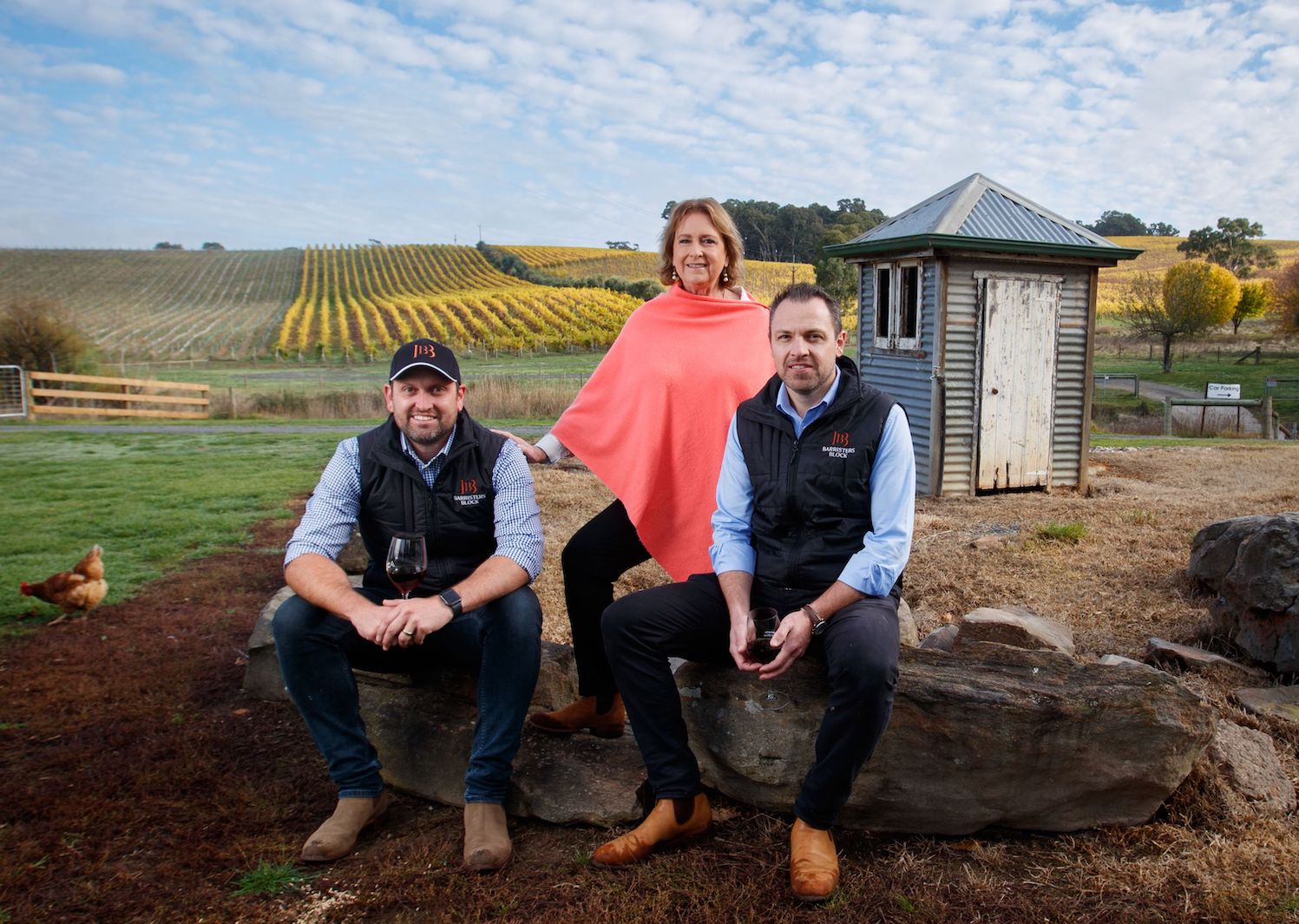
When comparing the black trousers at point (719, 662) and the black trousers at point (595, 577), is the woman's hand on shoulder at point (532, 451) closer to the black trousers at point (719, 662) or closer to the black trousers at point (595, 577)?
the black trousers at point (595, 577)

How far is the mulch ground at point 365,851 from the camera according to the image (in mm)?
2631

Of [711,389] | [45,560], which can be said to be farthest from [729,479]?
[45,560]

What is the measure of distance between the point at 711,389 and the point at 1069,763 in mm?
1821

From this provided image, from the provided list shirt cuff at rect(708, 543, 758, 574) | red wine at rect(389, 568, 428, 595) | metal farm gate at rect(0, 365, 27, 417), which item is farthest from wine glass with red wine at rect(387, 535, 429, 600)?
metal farm gate at rect(0, 365, 27, 417)

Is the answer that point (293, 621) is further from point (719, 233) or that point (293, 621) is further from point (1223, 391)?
point (1223, 391)

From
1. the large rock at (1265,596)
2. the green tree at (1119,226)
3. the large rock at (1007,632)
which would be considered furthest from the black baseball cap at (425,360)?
the green tree at (1119,226)

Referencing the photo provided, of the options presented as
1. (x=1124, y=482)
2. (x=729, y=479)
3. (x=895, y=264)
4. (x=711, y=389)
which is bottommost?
(x=1124, y=482)

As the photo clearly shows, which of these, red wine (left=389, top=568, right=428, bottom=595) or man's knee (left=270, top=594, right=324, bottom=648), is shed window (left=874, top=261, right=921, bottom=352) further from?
man's knee (left=270, top=594, right=324, bottom=648)

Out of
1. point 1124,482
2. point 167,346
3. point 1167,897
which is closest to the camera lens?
point 1167,897

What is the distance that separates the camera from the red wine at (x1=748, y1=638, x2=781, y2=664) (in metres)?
2.82

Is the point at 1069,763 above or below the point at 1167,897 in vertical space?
above

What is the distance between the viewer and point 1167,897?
8.61 feet

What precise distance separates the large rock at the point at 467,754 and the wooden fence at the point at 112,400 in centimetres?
1883

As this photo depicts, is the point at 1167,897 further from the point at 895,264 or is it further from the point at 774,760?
the point at 895,264
